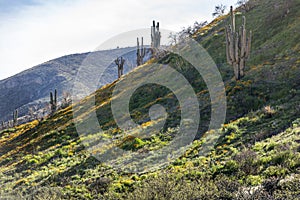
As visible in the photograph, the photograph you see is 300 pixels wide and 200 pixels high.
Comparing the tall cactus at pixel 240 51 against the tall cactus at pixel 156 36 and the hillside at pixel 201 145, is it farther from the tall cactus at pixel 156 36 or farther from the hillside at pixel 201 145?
the tall cactus at pixel 156 36

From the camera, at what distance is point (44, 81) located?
135m

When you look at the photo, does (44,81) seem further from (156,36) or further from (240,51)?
(240,51)

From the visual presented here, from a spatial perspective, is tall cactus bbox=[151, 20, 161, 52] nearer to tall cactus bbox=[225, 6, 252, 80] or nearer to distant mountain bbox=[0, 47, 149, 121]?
tall cactus bbox=[225, 6, 252, 80]

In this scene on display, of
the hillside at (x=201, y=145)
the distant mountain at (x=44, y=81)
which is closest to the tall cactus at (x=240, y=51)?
A: the hillside at (x=201, y=145)

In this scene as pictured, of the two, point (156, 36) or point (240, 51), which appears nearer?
point (240, 51)

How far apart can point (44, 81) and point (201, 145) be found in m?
132

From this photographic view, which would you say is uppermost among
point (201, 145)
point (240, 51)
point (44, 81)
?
point (44, 81)

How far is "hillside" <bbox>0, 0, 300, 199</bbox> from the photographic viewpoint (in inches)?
325

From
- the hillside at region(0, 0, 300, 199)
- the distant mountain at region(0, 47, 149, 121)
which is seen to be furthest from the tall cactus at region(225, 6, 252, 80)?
the distant mountain at region(0, 47, 149, 121)

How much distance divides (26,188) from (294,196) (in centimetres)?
1121

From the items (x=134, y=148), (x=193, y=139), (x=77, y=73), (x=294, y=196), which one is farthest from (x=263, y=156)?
(x=77, y=73)

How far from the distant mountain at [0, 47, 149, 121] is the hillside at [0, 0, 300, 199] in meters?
91.3

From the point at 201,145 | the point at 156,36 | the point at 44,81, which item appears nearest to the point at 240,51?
the point at 201,145

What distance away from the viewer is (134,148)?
15508 mm
